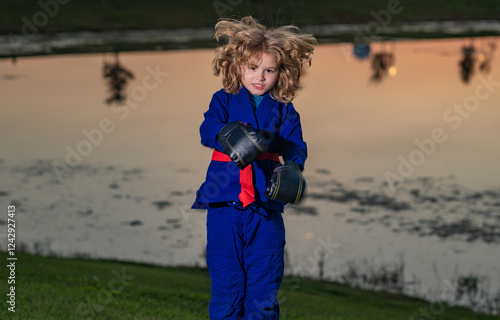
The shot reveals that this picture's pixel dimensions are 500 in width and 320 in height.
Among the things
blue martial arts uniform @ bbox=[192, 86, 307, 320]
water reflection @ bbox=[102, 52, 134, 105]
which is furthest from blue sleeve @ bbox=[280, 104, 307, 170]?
water reflection @ bbox=[102, 52, 134, 105]

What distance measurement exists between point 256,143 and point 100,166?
16.6 m

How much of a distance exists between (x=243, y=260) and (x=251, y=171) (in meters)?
0.65

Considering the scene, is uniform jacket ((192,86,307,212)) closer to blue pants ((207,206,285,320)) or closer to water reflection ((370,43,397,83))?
blue pants ((207,206,285,320))

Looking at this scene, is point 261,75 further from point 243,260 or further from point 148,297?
point 148,297

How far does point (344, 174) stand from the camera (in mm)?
20688

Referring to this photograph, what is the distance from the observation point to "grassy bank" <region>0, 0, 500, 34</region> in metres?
63.1

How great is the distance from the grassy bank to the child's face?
51216 millimetres

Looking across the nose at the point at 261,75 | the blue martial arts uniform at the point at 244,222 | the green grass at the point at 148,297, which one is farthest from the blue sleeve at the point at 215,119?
the green grass at the point at 148,297

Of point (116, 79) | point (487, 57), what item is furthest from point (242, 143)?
point (487, 57)

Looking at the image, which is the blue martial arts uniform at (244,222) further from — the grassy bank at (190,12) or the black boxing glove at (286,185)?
the grassy bank at (190,12)

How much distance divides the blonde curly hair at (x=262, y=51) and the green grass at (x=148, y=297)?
3330 mm

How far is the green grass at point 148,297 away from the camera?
7.76m

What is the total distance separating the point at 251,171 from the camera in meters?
5.15

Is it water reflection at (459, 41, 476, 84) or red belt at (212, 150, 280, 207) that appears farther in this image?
water reflection at (459, 41, 476, 84)
